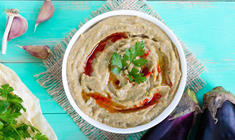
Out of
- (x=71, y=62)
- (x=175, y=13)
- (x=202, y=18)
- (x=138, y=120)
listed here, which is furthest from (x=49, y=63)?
(x=202, y=18)

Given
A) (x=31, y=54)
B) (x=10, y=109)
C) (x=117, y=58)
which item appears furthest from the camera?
(x=31, y=54)

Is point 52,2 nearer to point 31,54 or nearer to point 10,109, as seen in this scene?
point 31,54

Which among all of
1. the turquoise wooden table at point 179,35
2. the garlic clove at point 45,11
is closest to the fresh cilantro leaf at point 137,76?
the turquoise wooden table at point 179,35

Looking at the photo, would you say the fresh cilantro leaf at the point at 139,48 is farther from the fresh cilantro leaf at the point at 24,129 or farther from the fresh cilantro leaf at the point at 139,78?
the fresh cilantro leaf at the point at 24,129

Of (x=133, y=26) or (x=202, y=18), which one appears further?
(x=202, y=18)

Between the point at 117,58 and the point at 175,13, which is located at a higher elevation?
the point at 175,13

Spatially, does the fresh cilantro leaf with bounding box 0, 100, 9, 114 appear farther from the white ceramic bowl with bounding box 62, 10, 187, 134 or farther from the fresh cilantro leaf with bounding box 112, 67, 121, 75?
the fresh cilantro leaf with bounding box 112, 67, 121, 75
